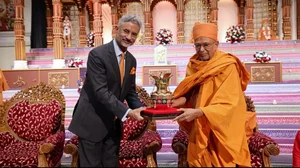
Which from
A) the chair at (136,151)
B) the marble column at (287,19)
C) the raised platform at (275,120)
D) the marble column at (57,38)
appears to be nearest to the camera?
the chair at (136,151)

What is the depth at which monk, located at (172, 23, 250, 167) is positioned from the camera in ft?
7.00

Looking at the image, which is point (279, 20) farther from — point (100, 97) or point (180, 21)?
point (100, 97)

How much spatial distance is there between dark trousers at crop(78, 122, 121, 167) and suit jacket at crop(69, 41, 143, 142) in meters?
0.06

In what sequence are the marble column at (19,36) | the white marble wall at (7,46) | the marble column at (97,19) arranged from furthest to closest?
the white marble wall at (7,46)
the marble column at (97,19)
the marble column at (19,36)

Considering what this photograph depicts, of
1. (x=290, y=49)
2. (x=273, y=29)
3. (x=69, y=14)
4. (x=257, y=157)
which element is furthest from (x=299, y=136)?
(x=69, y=14)

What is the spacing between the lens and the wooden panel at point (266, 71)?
20.0 ft

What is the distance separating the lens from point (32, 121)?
10.6 ft

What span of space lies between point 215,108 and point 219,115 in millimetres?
56

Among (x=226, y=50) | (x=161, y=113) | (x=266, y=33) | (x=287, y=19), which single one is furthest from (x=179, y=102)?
(x=266, y=33)

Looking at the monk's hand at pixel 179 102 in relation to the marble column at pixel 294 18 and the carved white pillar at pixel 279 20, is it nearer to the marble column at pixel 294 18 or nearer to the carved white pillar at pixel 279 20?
the marble column at pixel 294 18

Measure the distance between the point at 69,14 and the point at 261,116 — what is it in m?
8.71

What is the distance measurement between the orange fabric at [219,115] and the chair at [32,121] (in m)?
1.44

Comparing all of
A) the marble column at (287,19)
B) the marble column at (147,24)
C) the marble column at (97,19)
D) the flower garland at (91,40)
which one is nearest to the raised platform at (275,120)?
the marble column at (97,19)

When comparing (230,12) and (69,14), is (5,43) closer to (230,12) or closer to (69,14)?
(69,14)
